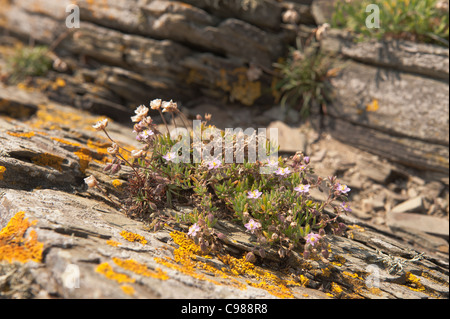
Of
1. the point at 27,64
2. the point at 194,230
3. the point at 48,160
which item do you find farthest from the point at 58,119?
the point at 194,230

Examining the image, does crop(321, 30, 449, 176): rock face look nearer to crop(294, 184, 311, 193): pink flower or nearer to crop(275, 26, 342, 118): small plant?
crop(275, 26, 342, 118): small plant

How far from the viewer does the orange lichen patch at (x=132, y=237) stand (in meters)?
3.42

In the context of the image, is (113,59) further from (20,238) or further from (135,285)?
(135,285)

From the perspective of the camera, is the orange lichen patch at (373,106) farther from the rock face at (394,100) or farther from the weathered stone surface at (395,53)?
the weathered stone surface at (395,53)

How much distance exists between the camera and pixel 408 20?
641 centimetres

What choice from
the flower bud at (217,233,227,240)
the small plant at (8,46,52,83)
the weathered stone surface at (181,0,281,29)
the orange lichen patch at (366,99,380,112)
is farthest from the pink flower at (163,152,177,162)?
the small plant at (8,46,52,83)

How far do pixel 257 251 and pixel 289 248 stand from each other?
0.35 meters

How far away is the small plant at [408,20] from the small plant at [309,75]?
0.79 m

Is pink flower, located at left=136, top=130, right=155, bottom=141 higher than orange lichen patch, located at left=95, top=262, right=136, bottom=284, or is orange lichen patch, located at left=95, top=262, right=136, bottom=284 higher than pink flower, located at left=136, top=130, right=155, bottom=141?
pink flower, located at left=136, top=130, right=155, bottom=141

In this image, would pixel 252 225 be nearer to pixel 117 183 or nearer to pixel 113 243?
pixel 113 243

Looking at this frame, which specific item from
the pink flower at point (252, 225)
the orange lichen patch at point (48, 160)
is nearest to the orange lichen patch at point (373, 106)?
the pink flower at point (252, 225)

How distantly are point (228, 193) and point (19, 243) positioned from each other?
84.7 inches

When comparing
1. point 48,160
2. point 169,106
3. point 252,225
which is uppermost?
point 169,106

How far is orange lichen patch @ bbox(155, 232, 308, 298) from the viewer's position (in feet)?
10.5
